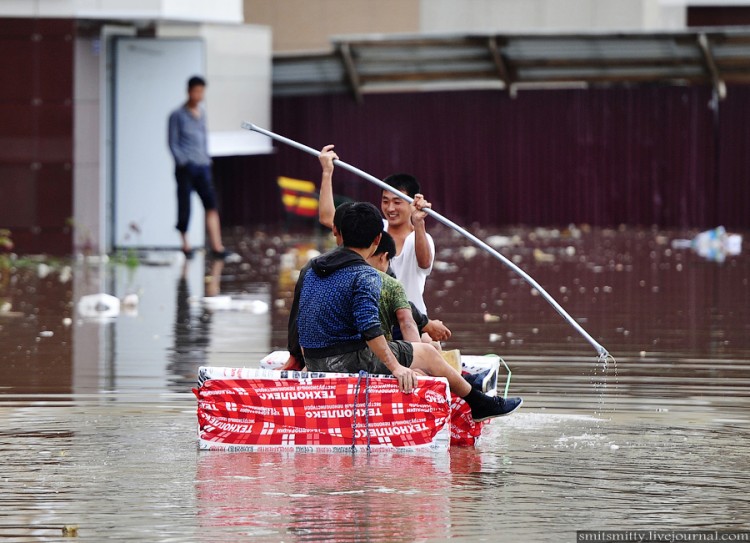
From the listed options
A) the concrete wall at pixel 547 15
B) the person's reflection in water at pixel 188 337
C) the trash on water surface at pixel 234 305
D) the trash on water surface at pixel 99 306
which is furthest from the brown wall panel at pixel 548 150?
the trash on water surface at pixel 99 306

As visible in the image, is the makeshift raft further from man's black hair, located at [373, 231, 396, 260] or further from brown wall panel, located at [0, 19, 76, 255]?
brown wall panel, located at [0, 19, 76, 255]

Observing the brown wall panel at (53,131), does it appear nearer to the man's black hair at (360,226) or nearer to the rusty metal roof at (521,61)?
the rusty metal roof at (521,61)

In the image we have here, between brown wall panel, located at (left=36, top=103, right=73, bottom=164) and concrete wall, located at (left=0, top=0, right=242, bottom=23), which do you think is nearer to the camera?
concrete wall, located at (left=0, top=0, right=242, bottom=23)

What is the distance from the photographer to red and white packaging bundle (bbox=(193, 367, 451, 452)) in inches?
293

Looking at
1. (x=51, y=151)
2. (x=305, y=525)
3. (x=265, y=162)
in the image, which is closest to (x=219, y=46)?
(x=265, y=162)

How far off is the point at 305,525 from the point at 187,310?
8535 mm

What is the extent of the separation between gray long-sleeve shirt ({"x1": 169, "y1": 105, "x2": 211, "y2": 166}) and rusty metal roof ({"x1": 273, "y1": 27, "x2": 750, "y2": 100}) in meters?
9.24

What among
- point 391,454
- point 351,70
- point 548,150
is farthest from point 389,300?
point 548,150

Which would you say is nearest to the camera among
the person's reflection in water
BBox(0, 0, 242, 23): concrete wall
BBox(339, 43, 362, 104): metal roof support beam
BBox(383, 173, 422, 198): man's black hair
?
BBox(383, 173, 422, 198): man's black hair

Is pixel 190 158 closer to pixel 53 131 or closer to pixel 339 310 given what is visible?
pixel 53 131

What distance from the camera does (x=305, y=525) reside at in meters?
5.75

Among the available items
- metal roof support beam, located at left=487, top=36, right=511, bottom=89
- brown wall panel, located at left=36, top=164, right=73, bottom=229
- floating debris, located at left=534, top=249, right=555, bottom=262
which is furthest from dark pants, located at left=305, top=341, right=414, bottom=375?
metal roof support beam, located at left=487, top=36, right=511, bottom=89

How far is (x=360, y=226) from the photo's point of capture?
25.0ft

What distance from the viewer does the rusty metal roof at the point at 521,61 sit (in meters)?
27.2
